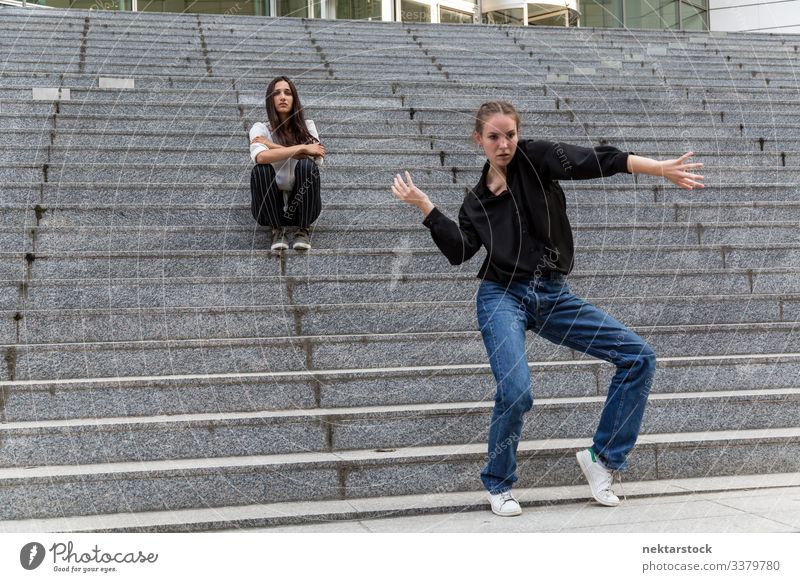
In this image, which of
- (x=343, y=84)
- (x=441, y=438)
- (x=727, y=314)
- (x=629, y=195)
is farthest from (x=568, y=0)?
(x=441, y=438)

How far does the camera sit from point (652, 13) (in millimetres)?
25344

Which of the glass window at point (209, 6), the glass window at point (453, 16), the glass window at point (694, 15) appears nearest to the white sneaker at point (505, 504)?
the glass window at point (209, 6)

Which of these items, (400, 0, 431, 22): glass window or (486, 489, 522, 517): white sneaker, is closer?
(486, 489, 522, 517): white sneaker

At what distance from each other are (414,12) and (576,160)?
1820 centimetres

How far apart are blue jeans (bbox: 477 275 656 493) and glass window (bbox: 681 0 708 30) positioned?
22.8 meters

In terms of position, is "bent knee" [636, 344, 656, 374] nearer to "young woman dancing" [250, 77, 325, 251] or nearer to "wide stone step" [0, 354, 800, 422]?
"wide stone step" [0, 354, 800, 422]

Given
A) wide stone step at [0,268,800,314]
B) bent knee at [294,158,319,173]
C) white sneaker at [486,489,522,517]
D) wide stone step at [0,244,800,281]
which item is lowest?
white sneaker at [486,489,522,517]

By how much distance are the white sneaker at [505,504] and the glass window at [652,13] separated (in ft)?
71.2

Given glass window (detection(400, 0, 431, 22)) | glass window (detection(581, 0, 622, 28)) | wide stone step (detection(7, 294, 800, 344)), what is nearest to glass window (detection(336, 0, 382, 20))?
glass window (detection(400, 0, 431, 22))

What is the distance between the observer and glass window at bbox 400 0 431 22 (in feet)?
70.3

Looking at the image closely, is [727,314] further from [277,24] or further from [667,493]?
[277,24]

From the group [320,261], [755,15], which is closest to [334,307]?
[320,261]

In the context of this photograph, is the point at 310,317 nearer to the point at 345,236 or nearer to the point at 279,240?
the point at 279,240

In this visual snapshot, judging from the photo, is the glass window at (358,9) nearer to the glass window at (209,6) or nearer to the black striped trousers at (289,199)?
the glass window at (209,6)
